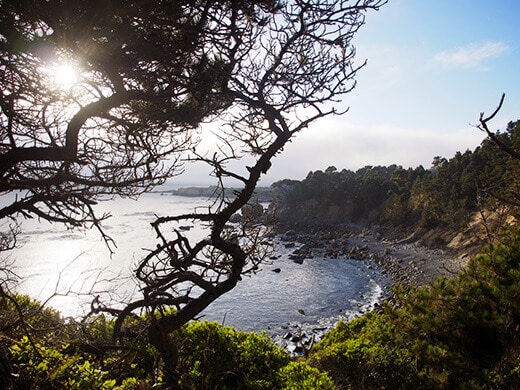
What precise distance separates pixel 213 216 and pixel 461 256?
1279 inches

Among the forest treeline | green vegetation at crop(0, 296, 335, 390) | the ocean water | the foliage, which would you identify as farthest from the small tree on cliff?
the forest treeline

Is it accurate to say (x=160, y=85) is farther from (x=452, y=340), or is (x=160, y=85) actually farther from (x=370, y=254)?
(x=370, y=254)

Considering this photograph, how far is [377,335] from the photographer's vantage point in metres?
Result: 5.66

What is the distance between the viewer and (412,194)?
47844 millimetres

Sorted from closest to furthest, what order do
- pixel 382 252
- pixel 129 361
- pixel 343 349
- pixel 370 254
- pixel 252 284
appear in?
pixel 129 361 < pixel 343 349 < pixel 252 284 < pixel 370 254 < pixel 382 252

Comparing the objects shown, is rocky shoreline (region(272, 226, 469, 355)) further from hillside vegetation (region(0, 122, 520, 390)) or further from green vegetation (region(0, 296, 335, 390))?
green vegetation (region(0, 296, 335, 390))

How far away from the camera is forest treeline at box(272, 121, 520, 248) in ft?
115

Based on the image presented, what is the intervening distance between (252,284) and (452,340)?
23.6m

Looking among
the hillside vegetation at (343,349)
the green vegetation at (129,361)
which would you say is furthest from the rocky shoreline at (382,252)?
the green vegetation at (129,361)

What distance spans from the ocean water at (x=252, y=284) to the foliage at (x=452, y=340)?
1083cm

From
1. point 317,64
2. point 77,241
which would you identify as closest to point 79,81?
point 317,64

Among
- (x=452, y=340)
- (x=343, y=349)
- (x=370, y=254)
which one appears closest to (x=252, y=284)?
(x=370, y=254)

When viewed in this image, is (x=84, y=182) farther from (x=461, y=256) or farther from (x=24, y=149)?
(x=461, y=256)

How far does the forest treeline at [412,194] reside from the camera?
3506cm
